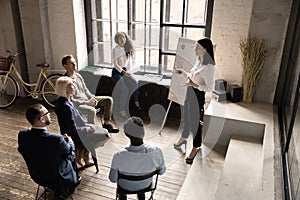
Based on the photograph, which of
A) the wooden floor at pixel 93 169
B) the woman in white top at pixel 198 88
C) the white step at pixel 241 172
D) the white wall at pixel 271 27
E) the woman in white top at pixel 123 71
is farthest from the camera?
the woman in white top at pixel 123 71

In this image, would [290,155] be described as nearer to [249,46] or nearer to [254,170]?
[254,170]

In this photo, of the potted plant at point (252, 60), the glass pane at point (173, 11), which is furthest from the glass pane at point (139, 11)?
the potted plant at point (252, 60)

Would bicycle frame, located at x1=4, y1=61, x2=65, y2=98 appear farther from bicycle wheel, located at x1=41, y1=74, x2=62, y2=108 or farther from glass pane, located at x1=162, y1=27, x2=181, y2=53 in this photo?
glass pane, located at x1=162, y1=27, x2=181, y2=53

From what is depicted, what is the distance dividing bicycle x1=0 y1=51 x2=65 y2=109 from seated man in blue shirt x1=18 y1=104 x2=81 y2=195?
2.43m

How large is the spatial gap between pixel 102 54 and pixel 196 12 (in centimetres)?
174

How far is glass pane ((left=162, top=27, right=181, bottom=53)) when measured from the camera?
454 centimetres

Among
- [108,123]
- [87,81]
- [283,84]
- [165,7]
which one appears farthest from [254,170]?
[87,81]

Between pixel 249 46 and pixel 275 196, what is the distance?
201cm

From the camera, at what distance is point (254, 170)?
3.10 meters

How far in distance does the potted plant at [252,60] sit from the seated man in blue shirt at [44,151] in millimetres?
2382

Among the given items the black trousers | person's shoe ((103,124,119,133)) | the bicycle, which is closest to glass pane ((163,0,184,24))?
the black trousers

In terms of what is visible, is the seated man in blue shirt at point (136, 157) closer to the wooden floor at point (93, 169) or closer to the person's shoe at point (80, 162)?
the wooden floor at point (93, 169)

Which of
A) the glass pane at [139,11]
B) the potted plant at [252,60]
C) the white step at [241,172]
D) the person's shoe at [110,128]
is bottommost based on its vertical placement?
the person's shoe at [110,128]

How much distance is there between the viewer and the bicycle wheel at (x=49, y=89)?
192 inches
